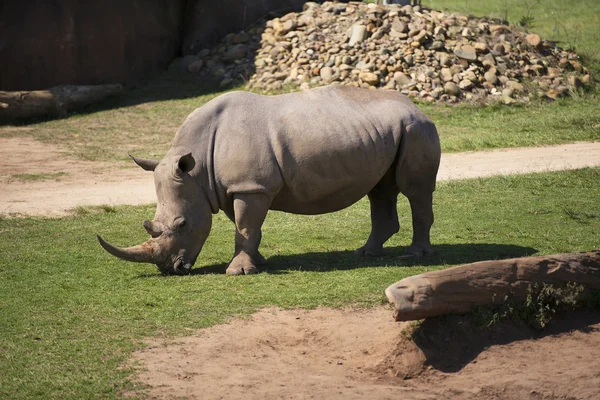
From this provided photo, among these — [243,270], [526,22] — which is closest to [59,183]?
[243,270]

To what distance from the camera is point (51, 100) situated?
71.2 feet

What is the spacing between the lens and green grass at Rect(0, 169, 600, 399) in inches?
280

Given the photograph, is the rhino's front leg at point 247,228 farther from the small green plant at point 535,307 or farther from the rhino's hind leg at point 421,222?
the small green plant at point 535,307

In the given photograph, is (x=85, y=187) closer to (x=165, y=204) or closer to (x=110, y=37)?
(x=165, y=204)

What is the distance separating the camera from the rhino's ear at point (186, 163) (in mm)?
9148

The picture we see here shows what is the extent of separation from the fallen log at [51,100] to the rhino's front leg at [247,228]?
537 inches

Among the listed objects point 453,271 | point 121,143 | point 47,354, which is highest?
point 453,271

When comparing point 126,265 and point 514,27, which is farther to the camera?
point 514,27

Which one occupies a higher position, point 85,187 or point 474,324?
point 474,324

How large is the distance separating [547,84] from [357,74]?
15.8ft

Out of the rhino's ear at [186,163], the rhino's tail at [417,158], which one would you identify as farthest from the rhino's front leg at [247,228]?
the rhino's tail at [417,158]

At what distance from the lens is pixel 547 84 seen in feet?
70.2

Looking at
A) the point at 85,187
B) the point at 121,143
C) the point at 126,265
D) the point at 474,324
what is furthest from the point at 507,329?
the point at 121,143

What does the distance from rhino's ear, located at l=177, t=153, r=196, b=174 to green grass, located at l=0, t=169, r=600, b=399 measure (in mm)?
1196
